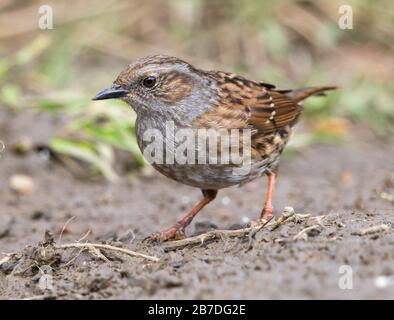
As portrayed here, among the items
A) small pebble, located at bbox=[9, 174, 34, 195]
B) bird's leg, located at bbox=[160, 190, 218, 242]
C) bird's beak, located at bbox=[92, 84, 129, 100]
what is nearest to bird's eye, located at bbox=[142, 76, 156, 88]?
bird's beak, located at bbox=[92, 84, 129, 100]

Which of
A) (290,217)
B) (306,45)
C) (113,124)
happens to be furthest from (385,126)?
(290,217)

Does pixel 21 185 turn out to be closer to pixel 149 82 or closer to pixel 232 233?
pixel 149 82

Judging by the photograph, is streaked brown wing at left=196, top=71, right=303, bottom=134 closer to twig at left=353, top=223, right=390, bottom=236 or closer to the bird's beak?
the bird's beak

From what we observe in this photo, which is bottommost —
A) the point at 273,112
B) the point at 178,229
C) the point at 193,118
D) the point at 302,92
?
the point at 178,229

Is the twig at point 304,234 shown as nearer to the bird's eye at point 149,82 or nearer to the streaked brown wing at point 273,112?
the streaked brown wing at point 273,112

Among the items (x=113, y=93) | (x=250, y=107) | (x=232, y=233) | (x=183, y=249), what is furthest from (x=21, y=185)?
(x=232, y=233)

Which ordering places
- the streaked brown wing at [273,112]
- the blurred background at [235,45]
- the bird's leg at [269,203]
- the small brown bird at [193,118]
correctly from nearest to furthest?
the small brown bird at [193,118] → the bird's leg at [269,203] → the streaked brown wing at [273,112] → the blurred background at [235,45]

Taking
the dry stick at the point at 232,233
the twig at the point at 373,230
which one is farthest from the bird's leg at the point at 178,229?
the twig at the point at 373,230
